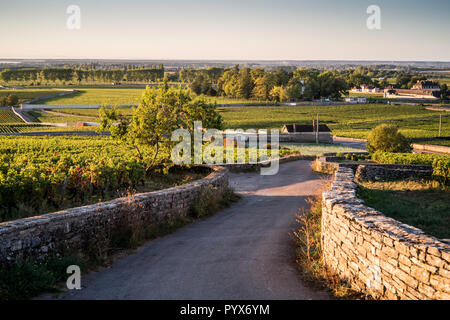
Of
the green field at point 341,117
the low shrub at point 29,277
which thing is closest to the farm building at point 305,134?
the green field at point 341,117

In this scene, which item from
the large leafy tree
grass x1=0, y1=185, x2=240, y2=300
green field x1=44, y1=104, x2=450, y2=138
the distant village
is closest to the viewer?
grass x1=0, y1=185, x2=240, y2=300

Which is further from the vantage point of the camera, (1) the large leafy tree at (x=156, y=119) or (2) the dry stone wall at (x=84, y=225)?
(1) the large leafy tree at (x=156, y=119)

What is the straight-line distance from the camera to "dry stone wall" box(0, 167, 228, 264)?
264 inches

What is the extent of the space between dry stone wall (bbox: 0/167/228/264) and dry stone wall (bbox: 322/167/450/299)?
14.7 feet

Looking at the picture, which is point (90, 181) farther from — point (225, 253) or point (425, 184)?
point (425, 184)

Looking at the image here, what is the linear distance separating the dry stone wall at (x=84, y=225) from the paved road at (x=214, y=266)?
2.21 feet

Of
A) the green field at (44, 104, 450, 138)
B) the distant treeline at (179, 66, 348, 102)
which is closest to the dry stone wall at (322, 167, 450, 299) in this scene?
the green field at (44, 104, 450, 138)

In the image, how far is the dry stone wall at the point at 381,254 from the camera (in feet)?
16.1

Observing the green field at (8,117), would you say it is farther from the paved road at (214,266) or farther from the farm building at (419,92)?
the farm building at (419,92)

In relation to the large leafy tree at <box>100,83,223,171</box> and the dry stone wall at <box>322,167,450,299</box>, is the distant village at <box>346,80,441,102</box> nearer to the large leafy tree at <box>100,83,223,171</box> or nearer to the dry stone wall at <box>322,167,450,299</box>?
the large leafy tree at <box>100,83,223,171</box>

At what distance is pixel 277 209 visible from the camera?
47.9ft

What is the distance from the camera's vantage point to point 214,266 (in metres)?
7.97

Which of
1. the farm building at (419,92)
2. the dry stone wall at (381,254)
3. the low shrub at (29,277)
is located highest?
the farm building at (419,92)

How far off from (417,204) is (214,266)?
768 centimetres
